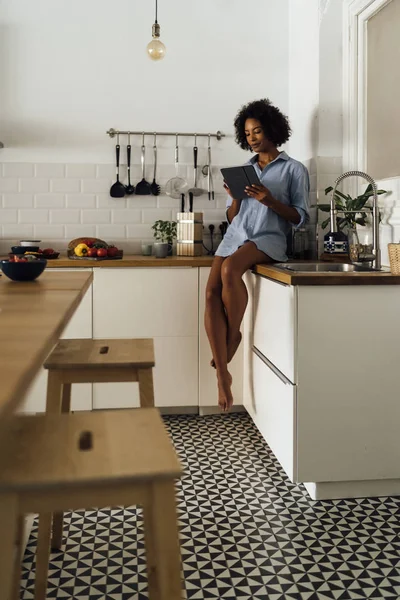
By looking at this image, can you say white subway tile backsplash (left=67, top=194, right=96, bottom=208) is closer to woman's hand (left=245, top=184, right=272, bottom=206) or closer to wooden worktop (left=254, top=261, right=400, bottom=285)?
woman's hand (left=245, top=184, right=272, bottom=206)

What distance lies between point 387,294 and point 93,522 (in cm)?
144

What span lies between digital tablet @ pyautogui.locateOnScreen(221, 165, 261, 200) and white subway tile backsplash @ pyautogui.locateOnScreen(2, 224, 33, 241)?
1.51 meters

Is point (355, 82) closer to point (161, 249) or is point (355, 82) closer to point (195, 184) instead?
point (195, 184)

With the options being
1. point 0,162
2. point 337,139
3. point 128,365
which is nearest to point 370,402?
point 128,365

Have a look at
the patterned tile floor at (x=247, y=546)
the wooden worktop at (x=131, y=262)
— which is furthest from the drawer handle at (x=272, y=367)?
the wooden worktop at (x=131, y=262)

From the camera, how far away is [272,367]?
9.76 ft

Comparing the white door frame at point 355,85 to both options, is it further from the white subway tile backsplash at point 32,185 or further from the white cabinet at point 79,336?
the white subway tile backsplash at point 32,185

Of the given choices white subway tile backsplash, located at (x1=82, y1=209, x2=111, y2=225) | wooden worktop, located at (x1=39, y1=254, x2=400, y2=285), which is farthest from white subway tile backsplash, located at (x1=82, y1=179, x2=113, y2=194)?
wooden worktop, located at (x1=39, y1=254, x2=400, y2=285)

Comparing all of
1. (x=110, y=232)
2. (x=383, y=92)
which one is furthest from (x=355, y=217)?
(x=110, y=232)

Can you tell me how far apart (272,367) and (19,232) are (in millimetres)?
2126

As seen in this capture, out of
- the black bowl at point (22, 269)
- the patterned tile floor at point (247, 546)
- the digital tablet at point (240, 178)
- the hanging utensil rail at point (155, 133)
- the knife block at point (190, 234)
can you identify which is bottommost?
the patterned tile floor at point (247, 546)

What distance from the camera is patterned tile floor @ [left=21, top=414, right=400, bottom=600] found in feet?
6.60

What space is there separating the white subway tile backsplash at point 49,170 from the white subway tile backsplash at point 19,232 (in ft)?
1.14

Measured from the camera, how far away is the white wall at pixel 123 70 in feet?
13.8
